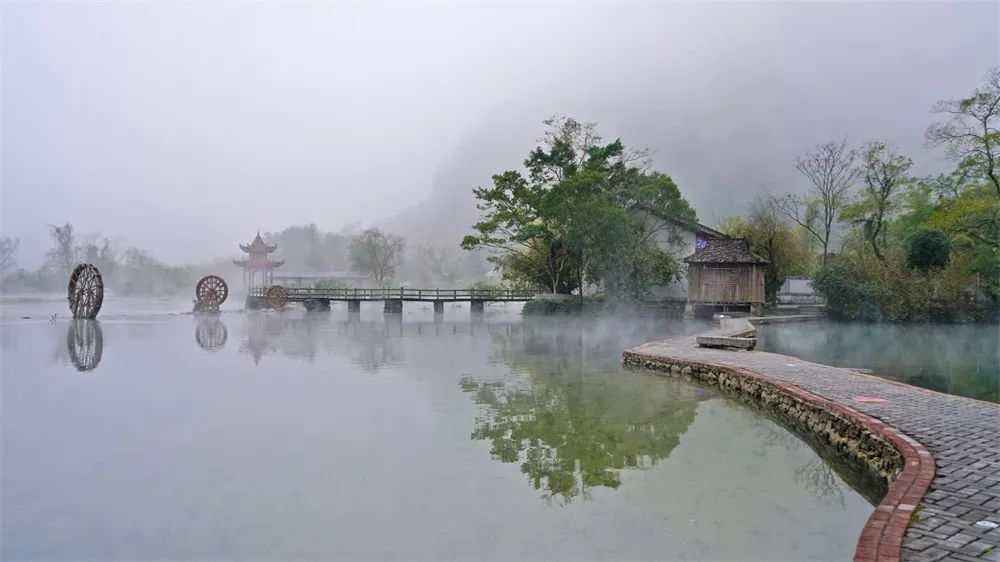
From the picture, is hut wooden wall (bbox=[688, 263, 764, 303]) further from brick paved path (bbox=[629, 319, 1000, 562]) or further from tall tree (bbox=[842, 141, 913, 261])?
brick paved path (bbox=[629, 319, 1000, 562])

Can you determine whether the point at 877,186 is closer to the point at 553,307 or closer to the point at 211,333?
the point at 553,307

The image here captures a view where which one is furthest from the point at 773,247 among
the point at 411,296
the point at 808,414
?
the point at 808,414

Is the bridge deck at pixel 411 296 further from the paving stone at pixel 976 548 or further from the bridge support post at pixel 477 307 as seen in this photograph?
the paving stone at pixel 976 548

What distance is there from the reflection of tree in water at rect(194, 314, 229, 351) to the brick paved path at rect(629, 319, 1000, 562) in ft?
54.7

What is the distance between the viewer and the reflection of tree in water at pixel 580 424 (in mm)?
6910

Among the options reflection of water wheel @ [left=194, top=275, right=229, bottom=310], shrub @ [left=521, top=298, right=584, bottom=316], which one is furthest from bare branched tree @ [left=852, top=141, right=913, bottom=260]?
reflection of water wheel @ [left=194, top=275, right=229, bottom=310]

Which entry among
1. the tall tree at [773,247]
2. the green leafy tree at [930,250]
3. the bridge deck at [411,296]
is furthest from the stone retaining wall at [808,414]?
the bridge deck at [411,296]

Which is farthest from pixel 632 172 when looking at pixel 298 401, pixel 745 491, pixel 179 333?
pixel 745 491

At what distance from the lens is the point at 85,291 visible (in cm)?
3247

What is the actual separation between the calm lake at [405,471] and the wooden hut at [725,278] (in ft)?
58.0

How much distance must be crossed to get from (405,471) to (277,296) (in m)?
35.8

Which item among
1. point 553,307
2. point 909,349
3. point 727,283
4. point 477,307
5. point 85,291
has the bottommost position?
point 909,349

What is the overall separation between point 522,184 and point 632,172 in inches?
241

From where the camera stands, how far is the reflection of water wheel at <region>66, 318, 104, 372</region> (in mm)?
16030
